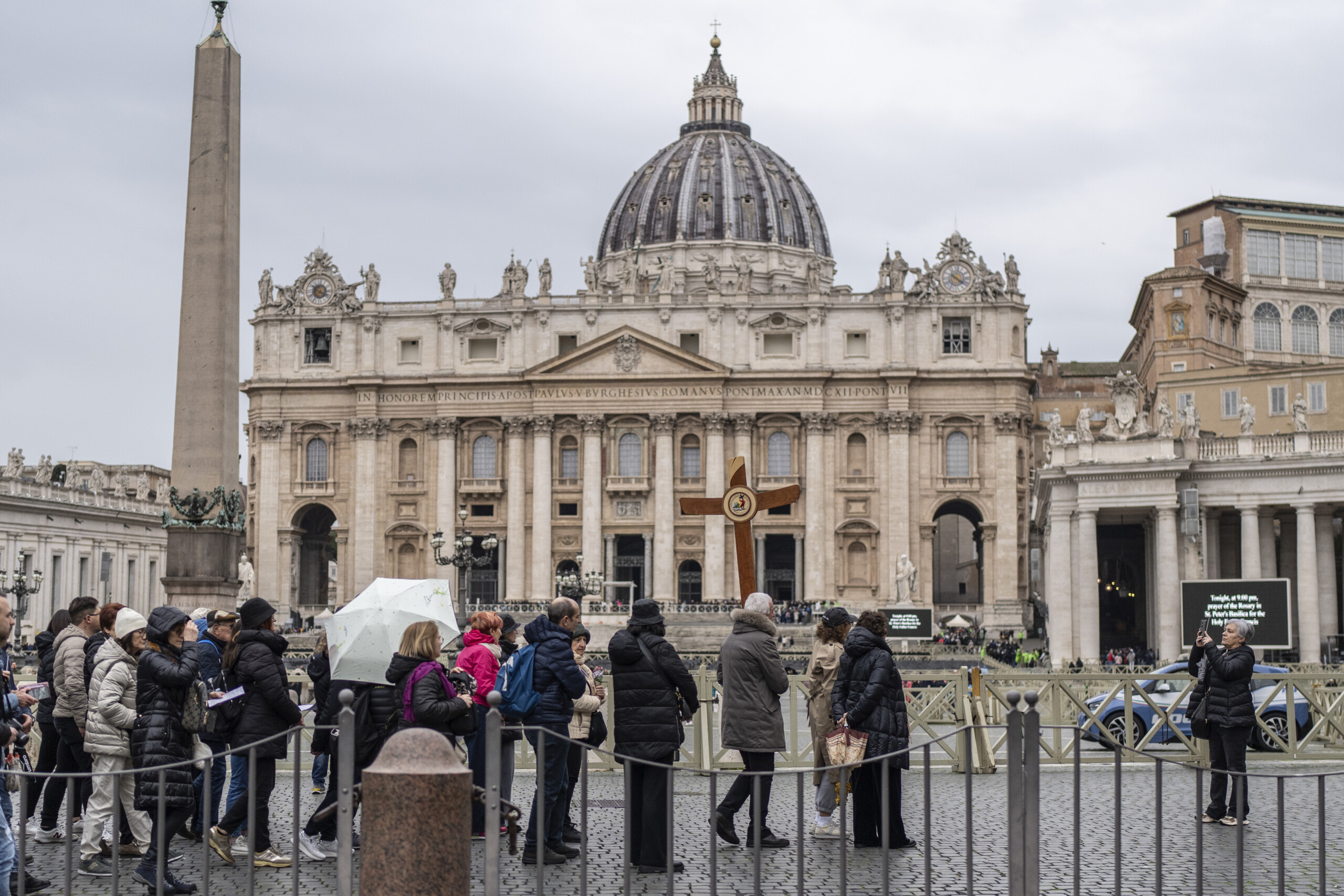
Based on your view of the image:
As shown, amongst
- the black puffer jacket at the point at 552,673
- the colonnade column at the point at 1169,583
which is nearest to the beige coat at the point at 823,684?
the black puffer jacket at the point at 552,673

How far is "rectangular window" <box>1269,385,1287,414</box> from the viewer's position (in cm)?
4984

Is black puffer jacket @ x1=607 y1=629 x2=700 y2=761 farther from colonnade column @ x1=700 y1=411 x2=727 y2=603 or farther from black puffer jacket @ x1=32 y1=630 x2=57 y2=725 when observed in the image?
colonnade column @ x1=700 y1=411 x2=727 y2=603

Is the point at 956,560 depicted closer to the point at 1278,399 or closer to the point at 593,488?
the point at 593,488

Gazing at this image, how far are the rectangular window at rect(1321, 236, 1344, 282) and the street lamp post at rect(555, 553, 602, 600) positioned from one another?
3566cm

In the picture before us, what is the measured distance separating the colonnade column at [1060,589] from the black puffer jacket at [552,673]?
106 feet

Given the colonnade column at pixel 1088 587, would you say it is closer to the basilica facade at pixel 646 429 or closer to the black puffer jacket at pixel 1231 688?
the black puffer jacket at pixel 1231 688

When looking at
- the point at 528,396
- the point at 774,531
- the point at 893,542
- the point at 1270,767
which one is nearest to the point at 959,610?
the point at 893,542

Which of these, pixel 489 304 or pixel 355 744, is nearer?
pixel 355 744

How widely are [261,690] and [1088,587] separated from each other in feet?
108

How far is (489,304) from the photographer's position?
75.5 metres

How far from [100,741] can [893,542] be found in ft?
205

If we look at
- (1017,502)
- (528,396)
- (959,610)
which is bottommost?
(959,610)

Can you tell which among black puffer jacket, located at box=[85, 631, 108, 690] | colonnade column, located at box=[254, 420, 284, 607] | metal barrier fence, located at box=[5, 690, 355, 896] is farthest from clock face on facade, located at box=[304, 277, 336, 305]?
metal barrier fence, located at box=[5, 690, 355, 896]

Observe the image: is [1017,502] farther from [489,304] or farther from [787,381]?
[489,304]
